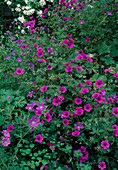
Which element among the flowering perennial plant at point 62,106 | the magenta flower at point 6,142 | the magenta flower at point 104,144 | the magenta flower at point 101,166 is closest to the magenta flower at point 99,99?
the flowering perennial plant at point 62,106

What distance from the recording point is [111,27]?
326 cm

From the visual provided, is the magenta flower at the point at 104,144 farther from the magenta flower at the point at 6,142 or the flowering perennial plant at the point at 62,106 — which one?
the magenta flower at the point at 6,142

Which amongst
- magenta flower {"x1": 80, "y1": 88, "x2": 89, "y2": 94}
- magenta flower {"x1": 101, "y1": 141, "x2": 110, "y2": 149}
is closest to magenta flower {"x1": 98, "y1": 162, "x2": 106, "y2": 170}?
magenta flower {"x1": 101, "y1": 141, "x2": 110, "y2": 149}

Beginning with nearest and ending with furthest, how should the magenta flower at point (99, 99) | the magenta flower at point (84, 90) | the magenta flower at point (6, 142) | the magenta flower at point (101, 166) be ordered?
1. the magenta flower at point (6, 142)
2. the magenta flower at point (101, 166)
3. the magenta flower at point (99, 99)
4. the magenta flower at point (84, 90)

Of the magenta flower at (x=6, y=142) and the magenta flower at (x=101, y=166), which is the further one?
the magenta flower at (x=101, y=166)

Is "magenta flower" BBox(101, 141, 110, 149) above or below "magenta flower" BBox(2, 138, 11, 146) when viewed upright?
below

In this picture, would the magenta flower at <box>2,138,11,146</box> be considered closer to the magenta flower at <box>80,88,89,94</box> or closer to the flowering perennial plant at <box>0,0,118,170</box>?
the flowering perennial plant at <box>0,0,118,170</box>

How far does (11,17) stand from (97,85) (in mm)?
3937

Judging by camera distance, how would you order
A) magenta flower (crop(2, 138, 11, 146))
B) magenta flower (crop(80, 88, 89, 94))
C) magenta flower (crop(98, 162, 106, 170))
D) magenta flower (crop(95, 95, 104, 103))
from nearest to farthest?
1. magenta flower (crop(2, 138, 11, 146))
2. magenta flower (crop(98, 162, 106, 170))
3. magenta flower (crop(95, 95, 104, 103))
4. magenta flower (crop(80, 88, 89, 94))

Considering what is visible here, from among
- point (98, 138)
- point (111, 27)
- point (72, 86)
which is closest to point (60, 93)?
point (72, 86)

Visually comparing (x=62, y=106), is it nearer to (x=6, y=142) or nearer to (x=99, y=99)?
(x=99, y=99)

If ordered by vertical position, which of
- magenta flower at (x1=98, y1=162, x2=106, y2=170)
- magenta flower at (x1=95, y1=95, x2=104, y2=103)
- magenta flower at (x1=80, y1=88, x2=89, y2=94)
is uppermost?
magenta flower at (x1=80, y1=88, x2=89, y2=94)

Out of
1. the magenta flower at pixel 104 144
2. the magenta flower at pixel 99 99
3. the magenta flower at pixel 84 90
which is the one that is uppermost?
the magenta flower at pixel 84 90

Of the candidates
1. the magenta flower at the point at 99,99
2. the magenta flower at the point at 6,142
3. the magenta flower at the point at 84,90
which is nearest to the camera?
the magenta flower at the point at 6,142
